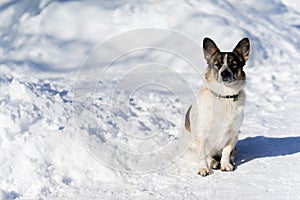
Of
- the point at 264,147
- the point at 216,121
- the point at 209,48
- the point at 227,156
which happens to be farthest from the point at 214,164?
the point at 209,48

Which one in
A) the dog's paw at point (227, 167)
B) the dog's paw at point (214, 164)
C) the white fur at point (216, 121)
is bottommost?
the dog's paw at point (214, 164)

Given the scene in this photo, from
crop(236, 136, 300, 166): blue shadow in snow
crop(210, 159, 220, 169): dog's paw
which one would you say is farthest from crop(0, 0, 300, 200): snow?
crop(210, 159, 220, 169): dog's paw

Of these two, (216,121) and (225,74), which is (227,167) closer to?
(216,121)

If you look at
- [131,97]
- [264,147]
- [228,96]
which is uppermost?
[228,96]

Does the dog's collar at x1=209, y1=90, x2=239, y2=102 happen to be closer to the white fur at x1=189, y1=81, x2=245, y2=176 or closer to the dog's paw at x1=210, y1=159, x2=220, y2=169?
the white fur at x1=189, y1=81, x2=245, y2=176

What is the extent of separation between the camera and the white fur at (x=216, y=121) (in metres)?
3.90

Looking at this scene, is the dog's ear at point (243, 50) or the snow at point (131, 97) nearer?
the snow at point (131, 97)

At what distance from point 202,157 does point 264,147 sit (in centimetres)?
85

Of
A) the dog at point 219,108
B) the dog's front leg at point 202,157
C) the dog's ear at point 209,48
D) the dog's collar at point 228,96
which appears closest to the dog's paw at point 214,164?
the dog at point 219,108

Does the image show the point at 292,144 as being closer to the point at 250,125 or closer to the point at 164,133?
the point at 250,125

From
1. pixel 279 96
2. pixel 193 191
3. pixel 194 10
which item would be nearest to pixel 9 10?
pixel 194 10

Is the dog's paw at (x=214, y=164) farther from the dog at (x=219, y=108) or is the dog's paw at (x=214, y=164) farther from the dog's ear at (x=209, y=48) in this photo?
the dog's ear at (x=209, y=48)

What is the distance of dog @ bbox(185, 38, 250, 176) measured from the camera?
3879 mm

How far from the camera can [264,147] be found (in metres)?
4.48
